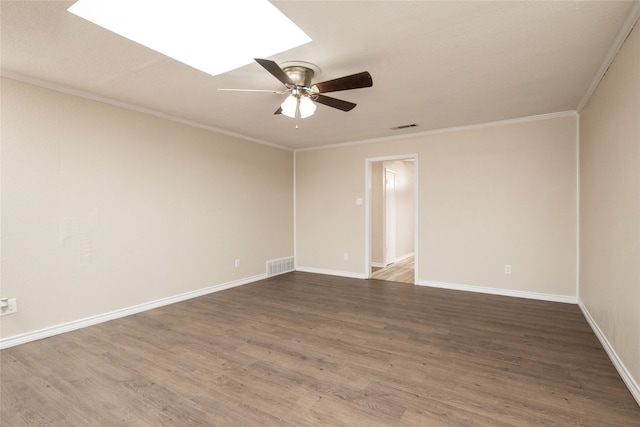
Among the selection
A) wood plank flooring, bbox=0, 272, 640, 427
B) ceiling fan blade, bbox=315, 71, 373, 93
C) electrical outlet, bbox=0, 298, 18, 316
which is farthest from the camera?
electrical outlet, bbox=0, 298, 18, 316

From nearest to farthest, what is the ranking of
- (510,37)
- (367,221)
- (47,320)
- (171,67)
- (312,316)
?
(510,37) < (171,67) < (47,320) < (312,316) < (367,221)

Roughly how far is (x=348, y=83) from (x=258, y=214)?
325 cm

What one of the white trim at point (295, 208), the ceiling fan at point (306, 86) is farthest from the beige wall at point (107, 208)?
the ceiling fan at point (306, 86)

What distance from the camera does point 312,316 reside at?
10.9ft

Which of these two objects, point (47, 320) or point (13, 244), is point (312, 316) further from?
point (13, 244)

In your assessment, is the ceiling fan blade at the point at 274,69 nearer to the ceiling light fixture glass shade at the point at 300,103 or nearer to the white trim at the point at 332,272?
the ceiling light fixture glass shade at the point at 300,103

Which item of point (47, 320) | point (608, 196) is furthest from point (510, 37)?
point (47, 320)

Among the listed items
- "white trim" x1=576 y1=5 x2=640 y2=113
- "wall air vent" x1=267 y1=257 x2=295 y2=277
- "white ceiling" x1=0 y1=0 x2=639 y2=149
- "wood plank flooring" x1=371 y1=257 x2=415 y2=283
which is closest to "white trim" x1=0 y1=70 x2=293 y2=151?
"white ceiling" x1=0 y1=0 x2=639 y2=149

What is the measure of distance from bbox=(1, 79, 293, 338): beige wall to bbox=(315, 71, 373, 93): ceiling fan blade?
7.87 ft

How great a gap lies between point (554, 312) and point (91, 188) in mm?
5172

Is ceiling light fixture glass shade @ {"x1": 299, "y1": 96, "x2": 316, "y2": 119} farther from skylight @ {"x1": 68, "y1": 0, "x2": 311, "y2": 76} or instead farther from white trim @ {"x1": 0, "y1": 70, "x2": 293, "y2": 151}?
white trim @ {"x1": 0, "y1": 70, "x2": 293, "y2": 151}

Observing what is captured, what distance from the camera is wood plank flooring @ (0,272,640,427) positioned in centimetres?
172

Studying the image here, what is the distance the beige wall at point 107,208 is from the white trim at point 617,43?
422cm

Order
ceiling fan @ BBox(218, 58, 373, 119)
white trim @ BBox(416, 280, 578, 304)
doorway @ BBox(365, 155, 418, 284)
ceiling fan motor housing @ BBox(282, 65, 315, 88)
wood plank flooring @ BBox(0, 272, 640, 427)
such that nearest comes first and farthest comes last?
wood plank flooring @ BBox(0, 272, 640, 427), ceiling fan @ BBox(218, 58, 373, 119), ceiling fan motor housing @ BBox(282, 65, 315, 88), white trim @ BBox(416, 280, 578, 304), doorway @ BBox(365, 155, 418, 284)
